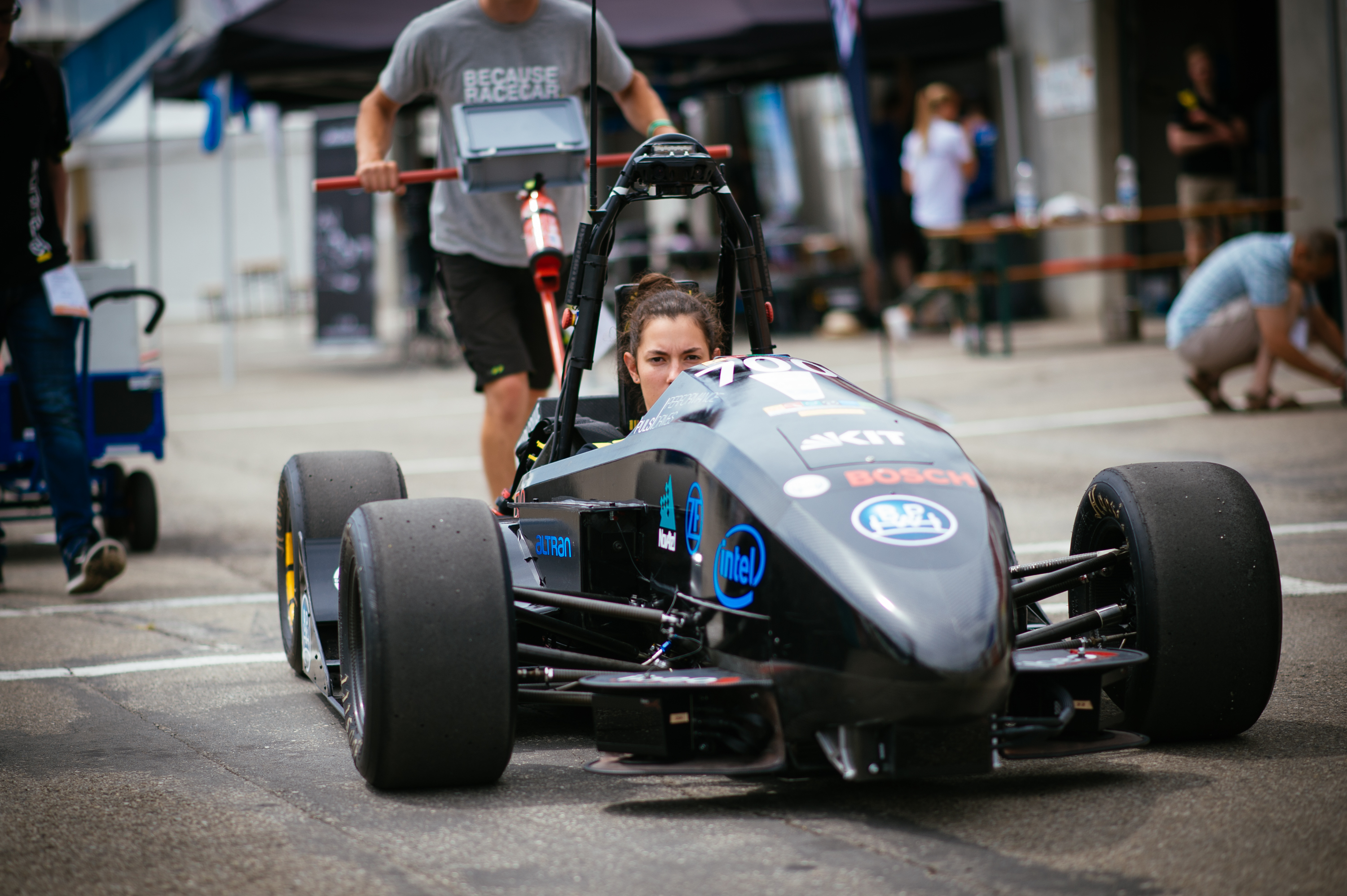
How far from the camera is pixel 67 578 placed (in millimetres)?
6211

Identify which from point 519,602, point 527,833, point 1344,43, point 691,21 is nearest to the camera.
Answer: point 527,833

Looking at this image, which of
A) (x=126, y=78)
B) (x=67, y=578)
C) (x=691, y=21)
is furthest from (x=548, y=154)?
(x=126, y=78)

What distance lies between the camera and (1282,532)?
6277 mm

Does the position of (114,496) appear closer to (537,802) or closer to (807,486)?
(537,802)

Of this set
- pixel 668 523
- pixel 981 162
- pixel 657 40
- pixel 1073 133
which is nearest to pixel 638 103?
pixel 668 523

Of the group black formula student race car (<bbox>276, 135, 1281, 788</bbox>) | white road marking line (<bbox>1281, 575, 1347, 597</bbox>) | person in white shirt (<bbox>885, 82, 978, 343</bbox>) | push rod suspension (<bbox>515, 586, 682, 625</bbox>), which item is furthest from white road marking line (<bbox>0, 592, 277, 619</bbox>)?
person in white shirt (<bbox>885, 82, 978, 343</bbox>)

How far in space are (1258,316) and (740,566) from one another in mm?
7016

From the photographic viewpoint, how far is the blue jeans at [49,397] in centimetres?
596

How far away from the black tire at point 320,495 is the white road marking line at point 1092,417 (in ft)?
17.7

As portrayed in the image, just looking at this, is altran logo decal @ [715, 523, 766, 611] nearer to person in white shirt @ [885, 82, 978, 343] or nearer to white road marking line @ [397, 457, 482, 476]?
white road marking line @ [397, 457, 482, 476]

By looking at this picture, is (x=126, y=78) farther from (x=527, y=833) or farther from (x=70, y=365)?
(x=527, y=833)

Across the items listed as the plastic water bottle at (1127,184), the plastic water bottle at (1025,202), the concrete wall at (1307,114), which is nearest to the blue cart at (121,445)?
the plastic water bottle at (1025,202)

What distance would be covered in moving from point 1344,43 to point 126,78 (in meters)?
16.7

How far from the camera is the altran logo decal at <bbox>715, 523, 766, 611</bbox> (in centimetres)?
305
